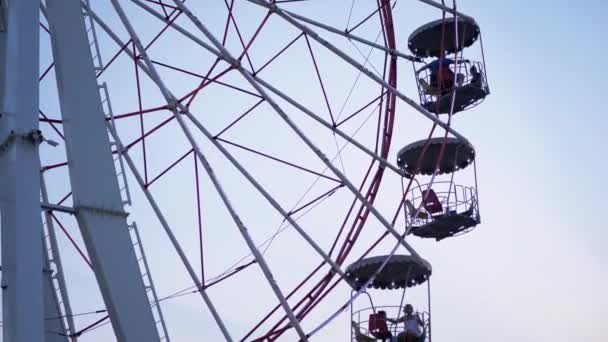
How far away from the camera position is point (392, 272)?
58.7ft

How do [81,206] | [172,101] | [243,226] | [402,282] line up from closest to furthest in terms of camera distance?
[81,206] < [243,226] < [172,101] < [402,282]

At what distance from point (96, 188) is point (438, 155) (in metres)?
9.13

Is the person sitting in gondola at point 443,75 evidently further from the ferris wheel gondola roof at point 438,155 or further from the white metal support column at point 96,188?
the white metal support column at point 96,188

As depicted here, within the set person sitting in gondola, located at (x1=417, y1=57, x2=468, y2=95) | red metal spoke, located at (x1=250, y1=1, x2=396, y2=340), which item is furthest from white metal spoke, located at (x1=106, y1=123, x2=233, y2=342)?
person sitting in gondola, located at (x1=417, y1=57, x2=468, y2=95)

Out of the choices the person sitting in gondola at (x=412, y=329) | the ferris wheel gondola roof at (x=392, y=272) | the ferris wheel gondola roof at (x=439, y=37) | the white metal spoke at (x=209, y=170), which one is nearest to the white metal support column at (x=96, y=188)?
the white metal spoke at (x=209, y=170)

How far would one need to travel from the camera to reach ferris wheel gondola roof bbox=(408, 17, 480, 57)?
1934 cm

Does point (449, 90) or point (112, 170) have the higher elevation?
point (449, 90)

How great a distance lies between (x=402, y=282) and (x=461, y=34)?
489 cm

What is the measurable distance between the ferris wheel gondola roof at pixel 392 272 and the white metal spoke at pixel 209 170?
2.13m

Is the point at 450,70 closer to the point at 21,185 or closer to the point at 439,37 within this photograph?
the point at 439,37

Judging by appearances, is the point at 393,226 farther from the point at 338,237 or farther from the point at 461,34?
the point at 461,34

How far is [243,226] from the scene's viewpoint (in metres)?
13.4

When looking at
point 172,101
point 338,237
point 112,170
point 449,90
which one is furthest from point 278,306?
point 449,90

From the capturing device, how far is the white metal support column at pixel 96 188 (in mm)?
10750
